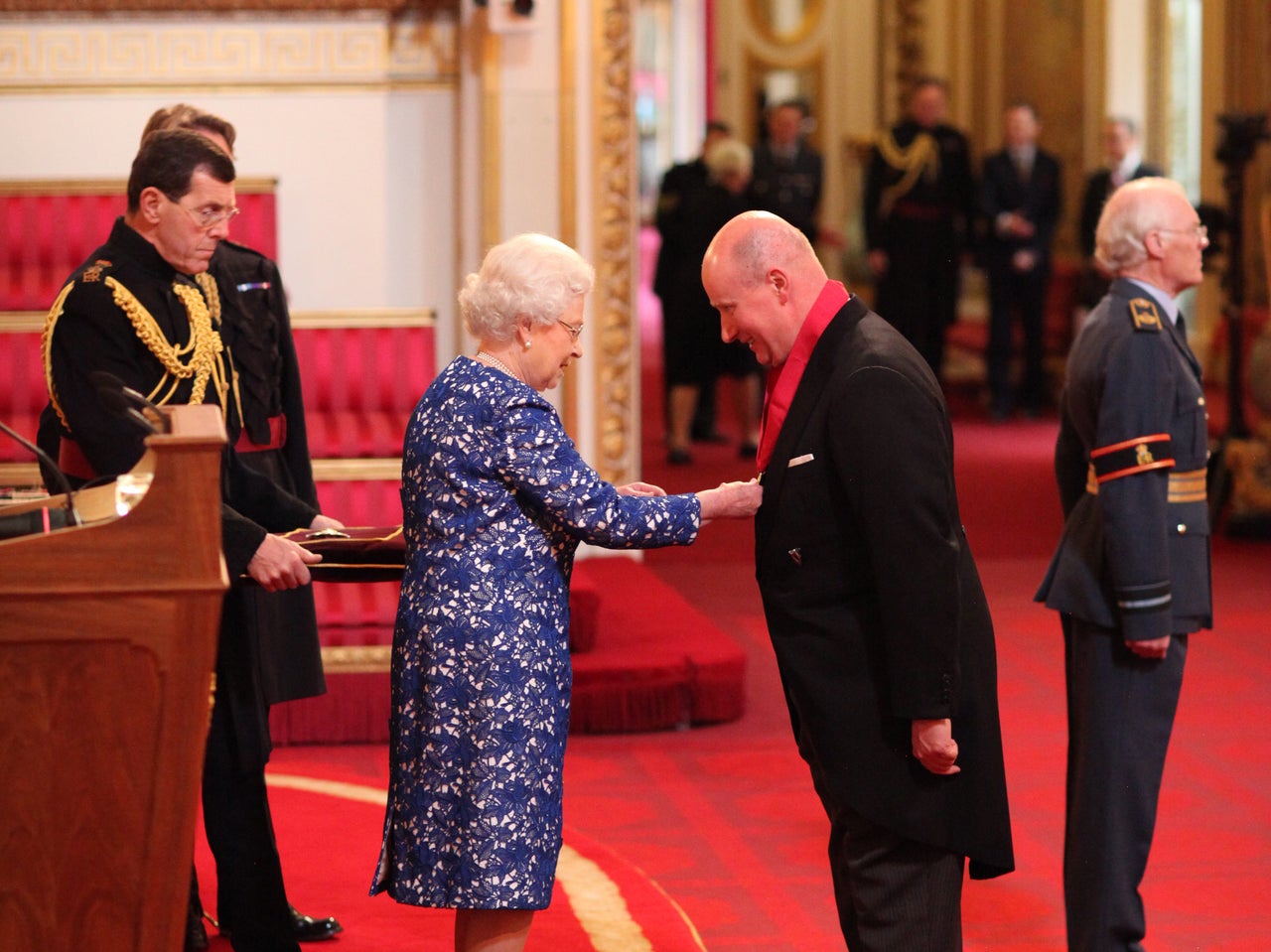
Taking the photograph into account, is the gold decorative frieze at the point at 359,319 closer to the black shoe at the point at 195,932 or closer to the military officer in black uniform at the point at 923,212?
the black shoe at the point at 195,932

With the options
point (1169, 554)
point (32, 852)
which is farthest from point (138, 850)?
point (1169, 554)

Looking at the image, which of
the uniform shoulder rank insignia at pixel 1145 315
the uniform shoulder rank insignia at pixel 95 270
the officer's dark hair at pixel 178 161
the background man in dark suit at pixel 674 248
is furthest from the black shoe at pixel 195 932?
the background man in dark suit at pixel 674 248

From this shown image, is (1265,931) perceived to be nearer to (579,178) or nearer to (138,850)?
(138,850)

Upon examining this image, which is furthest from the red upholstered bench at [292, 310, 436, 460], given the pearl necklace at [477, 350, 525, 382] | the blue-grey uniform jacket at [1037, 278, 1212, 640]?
the pearl necklace at [477, 350, 525, 382]

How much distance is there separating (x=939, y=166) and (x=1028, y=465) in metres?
1.94

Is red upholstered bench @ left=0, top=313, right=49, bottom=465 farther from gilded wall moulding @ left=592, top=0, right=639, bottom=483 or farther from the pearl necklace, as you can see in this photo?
the pearl necklace

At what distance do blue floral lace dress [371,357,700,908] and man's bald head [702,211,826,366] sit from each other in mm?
297

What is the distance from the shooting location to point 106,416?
121 inches

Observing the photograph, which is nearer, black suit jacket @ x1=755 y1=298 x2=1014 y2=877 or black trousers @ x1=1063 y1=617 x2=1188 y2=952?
black suit jacket @ x1=755 y1=298 x2=1014 y2=877

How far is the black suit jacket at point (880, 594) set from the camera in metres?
2.65

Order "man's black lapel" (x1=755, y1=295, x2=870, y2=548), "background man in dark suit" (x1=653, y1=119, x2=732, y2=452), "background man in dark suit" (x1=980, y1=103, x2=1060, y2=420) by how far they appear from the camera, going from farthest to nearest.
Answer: "background man in dark suit" (x1=980, y1=103, x2=1060, y2=420), "background man in dark suit" (x1=653, y1=119, x2=732, y2=452), "man's black lapel" (x1=755, y1=295, x2=870, y2=548)

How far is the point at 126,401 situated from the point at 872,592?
1.12m

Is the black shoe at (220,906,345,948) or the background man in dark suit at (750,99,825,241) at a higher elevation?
the background man in dark suit at (750,99,825,241)

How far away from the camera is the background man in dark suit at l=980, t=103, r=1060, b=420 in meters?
11.4
